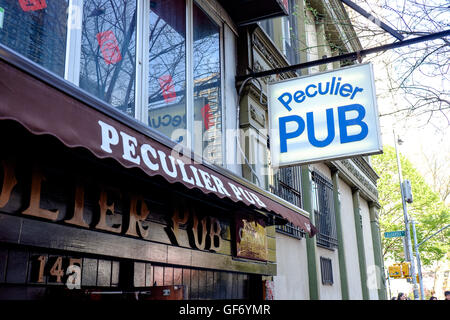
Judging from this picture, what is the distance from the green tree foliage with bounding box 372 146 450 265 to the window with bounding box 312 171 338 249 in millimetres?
21894

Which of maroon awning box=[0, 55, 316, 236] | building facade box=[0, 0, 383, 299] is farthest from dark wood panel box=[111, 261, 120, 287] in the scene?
maroon awning box=[0, 55, 316, 236]

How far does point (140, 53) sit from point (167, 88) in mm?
778

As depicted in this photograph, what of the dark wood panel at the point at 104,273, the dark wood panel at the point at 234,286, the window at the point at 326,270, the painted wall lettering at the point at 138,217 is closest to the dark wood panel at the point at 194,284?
the dark wood panel at the point at 234,286

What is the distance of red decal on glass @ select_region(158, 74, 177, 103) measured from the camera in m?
6.57

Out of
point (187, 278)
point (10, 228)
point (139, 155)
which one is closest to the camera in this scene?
point (10, 228)

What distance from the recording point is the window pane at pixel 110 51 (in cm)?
515

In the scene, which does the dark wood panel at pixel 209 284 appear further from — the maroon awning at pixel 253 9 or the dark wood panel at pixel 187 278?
the maroon awning at pixel 253 9

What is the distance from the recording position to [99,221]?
14.7 ft

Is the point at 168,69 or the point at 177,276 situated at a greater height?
the point at 168,69

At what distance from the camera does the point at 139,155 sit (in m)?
4.15

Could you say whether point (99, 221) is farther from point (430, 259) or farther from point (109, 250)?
point (430, 259)

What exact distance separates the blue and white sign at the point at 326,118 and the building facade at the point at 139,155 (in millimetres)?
959

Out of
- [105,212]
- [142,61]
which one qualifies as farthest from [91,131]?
[142,61]

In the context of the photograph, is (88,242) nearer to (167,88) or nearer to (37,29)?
(37,29)
